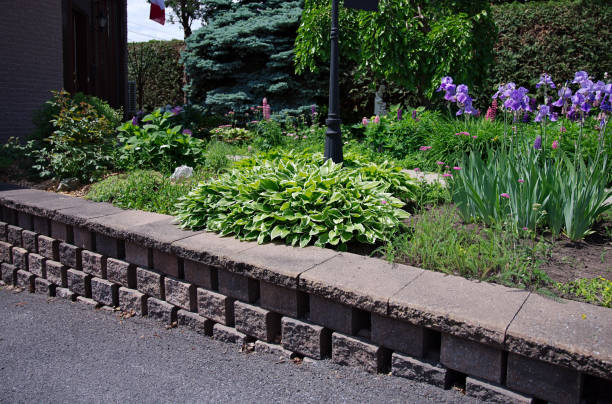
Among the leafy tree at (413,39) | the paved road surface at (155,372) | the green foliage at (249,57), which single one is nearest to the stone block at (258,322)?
the paved road surface at (155,372)

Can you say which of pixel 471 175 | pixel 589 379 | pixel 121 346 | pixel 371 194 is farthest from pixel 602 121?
pixel 121 346

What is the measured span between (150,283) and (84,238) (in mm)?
790

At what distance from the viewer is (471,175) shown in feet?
10.8

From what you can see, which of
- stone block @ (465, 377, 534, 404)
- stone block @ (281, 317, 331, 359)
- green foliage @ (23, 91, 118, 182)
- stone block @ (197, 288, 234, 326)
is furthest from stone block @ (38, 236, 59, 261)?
stone block @ (465, 377, 534, 404)

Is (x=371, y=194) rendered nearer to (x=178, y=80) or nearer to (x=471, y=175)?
(x=471, y=175)

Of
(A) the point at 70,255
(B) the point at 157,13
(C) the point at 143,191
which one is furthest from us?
(B) the point at 157,13

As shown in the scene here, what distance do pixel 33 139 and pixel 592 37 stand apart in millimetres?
7815

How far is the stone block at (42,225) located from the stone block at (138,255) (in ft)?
3.29

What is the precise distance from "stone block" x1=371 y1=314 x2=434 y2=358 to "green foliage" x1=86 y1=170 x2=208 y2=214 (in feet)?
6.88

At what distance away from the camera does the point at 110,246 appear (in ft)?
11.8

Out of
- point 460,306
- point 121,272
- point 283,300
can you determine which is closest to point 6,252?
point 121,272

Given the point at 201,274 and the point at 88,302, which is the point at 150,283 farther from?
the point at 88,302

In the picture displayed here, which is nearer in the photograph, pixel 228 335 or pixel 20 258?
pixel 228 335

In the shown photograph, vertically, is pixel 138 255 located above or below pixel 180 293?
above
